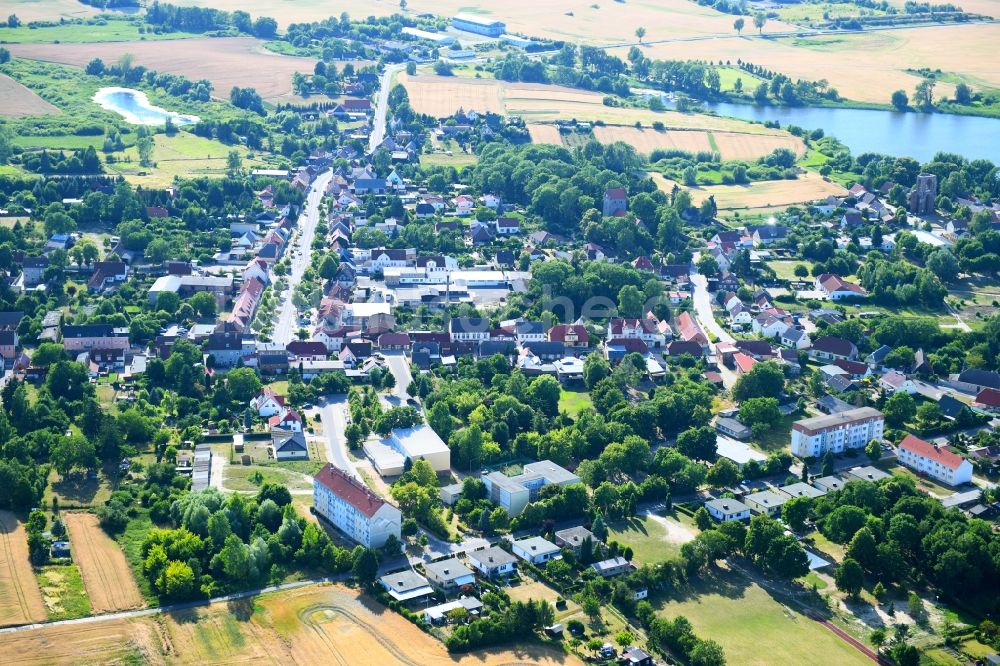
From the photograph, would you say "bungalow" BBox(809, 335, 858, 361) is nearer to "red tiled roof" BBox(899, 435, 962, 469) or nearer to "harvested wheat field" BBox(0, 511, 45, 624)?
"red tiled roof" BBox(899, 435, 962, 469)

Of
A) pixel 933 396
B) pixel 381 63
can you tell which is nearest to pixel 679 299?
pixel 933 396

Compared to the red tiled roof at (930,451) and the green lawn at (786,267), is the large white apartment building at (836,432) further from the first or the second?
the green lawn at (786,267)

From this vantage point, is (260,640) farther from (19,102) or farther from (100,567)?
(19,102)

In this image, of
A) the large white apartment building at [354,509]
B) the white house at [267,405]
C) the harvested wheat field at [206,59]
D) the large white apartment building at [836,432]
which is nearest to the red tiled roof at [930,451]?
the large white apartment building at [836,432]

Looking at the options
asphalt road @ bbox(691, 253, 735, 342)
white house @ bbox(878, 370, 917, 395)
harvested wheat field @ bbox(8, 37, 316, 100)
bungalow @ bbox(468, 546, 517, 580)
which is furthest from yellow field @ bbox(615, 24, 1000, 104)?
bungalow @ bbox(468, 546, 517, 580)

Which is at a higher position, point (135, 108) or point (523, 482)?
point (135, 108)

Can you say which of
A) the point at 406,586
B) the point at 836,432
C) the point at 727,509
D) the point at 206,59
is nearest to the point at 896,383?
the point at 836,432

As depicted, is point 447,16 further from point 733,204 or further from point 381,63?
point 733,204
